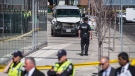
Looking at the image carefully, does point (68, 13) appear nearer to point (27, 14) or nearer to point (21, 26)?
point (27, 14)

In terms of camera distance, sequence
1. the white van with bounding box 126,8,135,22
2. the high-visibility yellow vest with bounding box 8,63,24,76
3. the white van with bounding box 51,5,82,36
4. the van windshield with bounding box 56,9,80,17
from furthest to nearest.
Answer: the white van with bounding box 126,8,135,22 < the van windshield with bounding box 56,9,80,17 < the white van with bounding box 51,5,82,36 < the high-visibility yellow vest with bounding box 8,63,24,76

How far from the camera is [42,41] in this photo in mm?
25109

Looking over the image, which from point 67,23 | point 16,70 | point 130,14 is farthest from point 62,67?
point 130,14

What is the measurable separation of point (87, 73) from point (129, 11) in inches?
1603

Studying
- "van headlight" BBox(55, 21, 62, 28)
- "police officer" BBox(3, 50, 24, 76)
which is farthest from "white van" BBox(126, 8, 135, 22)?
"police officer" BBox(3, 50, 24, 76)

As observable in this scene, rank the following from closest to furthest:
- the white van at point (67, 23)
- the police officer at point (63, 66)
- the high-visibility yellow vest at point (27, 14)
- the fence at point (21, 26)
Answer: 1. the police officer at point (63, 66)
2. the fence at point (21, 26)
3. the high-visibility yellow vest at point (27, 14)
4. the white van at point (67, 23)

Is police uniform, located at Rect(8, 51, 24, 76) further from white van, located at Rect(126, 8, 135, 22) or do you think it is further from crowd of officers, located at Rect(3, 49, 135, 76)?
white van, located at Rect(126, 8, 135, 22)

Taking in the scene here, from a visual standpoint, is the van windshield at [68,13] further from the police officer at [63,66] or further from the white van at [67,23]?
the police officer at [63,66]

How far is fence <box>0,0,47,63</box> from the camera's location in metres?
17.6

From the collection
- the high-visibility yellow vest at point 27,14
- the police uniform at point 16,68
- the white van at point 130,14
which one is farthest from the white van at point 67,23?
the police uniform at point 16,68

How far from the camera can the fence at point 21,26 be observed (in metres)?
17.6

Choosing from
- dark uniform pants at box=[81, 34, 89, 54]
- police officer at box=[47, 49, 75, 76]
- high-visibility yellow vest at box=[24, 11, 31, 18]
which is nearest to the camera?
police officer at box=[47, 49, 75, 76]

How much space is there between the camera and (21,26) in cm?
2048

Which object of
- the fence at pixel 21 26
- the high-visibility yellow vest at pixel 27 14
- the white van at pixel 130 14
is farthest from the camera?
the white van at pixel 130 14
